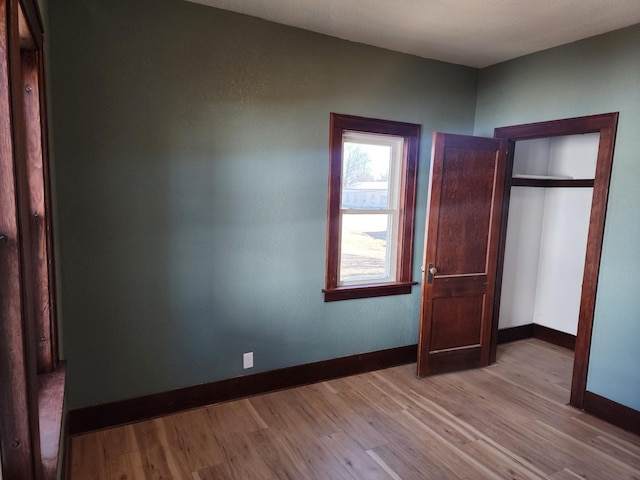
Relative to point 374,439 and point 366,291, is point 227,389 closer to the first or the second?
point 374,439

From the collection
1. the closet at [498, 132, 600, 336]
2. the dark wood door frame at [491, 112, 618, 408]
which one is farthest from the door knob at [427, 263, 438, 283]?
the closet at [498, 132, 600, 336]

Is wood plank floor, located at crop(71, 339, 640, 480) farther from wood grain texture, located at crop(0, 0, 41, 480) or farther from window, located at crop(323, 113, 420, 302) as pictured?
wood grain texture, located at crop(0, 0, 41, 480)

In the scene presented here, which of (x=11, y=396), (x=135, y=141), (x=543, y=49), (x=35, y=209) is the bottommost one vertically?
(x=11, y=396)

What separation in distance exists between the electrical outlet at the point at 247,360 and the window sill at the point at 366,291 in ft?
2.34

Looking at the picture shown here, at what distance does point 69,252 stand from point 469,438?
2683 mm

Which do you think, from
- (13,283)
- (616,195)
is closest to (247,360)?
(13,283)

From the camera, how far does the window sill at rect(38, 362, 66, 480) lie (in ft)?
4.74

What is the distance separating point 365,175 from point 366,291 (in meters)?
0.96

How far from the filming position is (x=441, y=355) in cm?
341

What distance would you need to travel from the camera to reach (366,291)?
334 cm

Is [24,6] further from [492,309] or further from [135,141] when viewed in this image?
[492,309]

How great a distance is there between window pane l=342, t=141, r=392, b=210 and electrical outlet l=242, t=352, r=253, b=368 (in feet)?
4.45

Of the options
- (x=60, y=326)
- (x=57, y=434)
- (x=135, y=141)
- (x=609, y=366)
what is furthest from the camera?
(x=609, y=366)

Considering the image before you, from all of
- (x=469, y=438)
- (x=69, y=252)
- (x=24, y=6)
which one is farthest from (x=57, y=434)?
(x=469, y=438)
